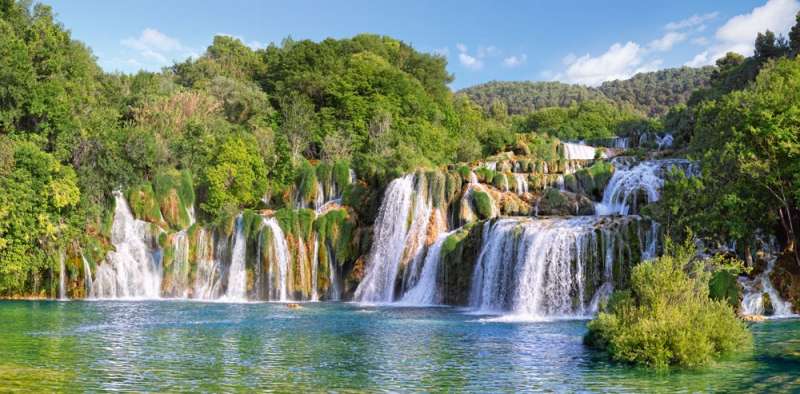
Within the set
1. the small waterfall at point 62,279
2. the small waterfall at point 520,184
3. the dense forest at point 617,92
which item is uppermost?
the dense forest at point 617,92

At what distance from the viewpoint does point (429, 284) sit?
135ft

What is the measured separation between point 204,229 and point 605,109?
81899mm

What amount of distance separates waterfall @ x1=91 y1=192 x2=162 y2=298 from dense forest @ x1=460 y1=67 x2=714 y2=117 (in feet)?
344

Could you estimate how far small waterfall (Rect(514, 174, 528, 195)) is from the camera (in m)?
46.0

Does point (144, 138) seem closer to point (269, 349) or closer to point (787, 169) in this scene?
point (269, 349)

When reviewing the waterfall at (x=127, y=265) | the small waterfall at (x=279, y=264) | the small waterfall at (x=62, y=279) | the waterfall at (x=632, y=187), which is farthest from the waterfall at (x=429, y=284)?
the small waterfall at (x=62, y=279)

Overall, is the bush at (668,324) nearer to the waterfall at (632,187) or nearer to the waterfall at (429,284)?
the waterfall at (429,284)

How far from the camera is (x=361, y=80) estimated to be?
227 feet

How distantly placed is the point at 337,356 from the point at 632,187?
2630 cm

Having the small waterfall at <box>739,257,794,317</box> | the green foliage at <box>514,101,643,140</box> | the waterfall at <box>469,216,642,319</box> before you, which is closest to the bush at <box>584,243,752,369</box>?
the small waterfall at <box>739,257,794,317</box>

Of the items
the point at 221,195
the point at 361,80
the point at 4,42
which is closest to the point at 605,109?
the point at 361,80

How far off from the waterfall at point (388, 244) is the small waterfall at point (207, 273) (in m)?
8.66

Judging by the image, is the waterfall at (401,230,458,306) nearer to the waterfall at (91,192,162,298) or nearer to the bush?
the waterfall at (91,192,162,298)

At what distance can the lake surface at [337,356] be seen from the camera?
57.3ft
